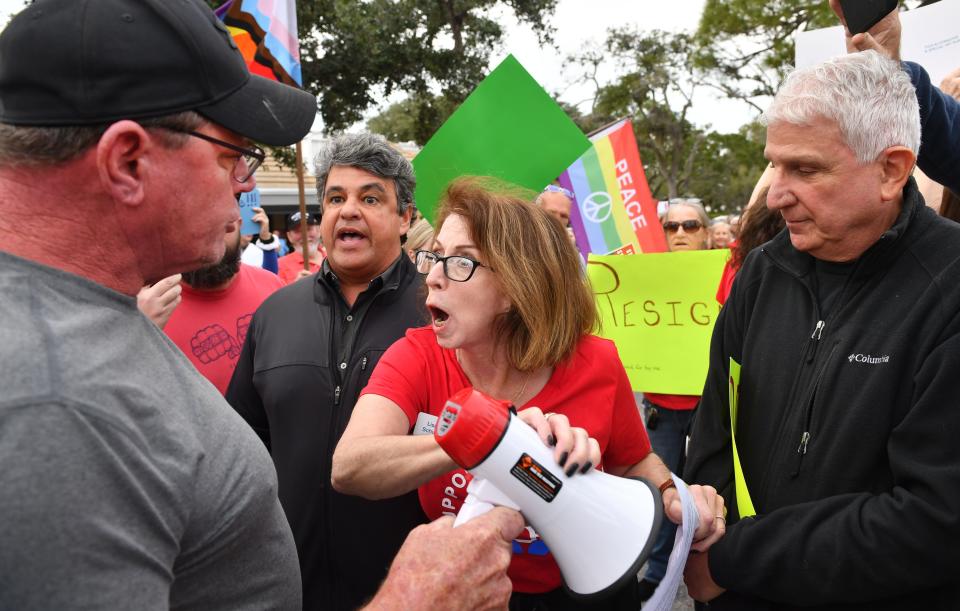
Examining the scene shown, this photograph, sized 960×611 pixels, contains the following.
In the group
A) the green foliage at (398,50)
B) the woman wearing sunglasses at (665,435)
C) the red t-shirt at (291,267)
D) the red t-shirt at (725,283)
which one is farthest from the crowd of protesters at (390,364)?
the green foliage at (398,50)

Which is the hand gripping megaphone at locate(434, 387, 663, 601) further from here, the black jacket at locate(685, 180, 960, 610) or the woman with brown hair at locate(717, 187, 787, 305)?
the woman with brown hair at locate(717, 187, 787, 305)

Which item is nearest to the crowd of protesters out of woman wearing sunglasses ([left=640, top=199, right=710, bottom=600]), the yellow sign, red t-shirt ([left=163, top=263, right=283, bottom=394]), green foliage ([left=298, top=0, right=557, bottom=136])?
red t-shirt ([left=163, top=263, right=283, bottom=394])

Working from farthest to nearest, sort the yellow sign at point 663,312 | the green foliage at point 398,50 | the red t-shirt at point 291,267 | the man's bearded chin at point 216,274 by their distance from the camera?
the green foliage at point 398,50 < the red t-shirt at point 291,267 < the yellow sign at point 663,312 < the man's bearded chin at point 216,274

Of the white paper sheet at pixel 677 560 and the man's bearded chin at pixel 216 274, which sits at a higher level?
the man's bearded chin at pixel 216 274

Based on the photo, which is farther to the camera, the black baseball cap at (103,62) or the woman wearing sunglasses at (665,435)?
the woman wearing sunglasses at (665,435)

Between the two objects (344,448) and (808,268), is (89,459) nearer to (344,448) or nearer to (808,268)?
(344,448)

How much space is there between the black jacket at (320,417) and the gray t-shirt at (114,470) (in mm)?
1157

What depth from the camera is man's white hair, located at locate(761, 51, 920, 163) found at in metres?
1.78

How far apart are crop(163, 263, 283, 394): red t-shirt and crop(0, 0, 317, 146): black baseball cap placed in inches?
88.2

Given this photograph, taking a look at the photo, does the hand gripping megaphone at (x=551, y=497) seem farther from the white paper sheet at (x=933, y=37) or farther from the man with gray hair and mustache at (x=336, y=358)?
the white paper sheet at (x=933, y=37)

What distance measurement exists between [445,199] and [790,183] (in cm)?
101

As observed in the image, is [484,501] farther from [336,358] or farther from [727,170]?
[727,170]

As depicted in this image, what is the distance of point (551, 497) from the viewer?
1.45 meters

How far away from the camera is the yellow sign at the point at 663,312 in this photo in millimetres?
4273
